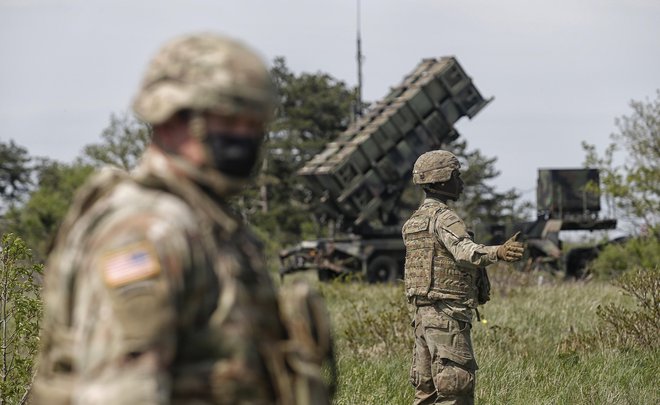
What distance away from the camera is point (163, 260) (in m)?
2.71

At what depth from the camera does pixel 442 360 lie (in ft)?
24.8

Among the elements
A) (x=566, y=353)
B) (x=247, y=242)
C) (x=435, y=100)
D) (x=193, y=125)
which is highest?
(x=435, y=100)

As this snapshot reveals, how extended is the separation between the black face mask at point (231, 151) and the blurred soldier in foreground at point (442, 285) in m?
4.51

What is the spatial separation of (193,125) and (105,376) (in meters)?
0.61

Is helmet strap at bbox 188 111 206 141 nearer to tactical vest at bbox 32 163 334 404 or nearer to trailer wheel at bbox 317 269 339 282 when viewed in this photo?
tactical vest at bbox 32 163 334 404

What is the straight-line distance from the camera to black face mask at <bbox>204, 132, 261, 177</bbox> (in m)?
2.87

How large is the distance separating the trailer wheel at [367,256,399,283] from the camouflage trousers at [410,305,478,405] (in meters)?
17.5

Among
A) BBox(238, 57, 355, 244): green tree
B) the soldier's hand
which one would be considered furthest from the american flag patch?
BBox(238, 57, 355, 244): green tree

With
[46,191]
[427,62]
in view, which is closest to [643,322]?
[427,62]

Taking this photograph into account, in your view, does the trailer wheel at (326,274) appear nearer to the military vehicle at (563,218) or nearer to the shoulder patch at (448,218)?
the military vehicle at (563,218)

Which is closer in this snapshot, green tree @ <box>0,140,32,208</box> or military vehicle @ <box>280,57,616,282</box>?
military vehicle @ <box>280,57,616,282</box>

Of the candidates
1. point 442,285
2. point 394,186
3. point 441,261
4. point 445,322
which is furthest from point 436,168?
point 394,186

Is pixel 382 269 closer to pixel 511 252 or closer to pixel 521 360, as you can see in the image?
pixel 521 360

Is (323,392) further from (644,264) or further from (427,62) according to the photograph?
(427,62)
